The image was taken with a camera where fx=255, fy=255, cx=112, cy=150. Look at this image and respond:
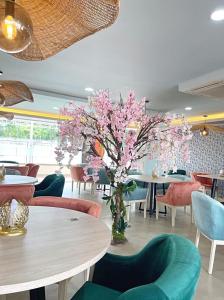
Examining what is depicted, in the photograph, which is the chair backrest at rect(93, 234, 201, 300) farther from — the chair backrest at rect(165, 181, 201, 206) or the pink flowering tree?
the chair backrest at rect(165, 181, 201, 206)

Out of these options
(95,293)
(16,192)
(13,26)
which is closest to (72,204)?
(16,192)

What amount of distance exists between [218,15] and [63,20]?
6.15ft

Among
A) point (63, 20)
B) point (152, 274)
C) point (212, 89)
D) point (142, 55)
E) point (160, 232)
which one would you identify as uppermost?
point (142, 55)

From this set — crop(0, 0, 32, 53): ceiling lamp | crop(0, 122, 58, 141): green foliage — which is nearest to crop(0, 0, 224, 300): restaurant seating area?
crop(0, 0, 32, 53): ceiling lamp

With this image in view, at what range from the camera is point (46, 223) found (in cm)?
167

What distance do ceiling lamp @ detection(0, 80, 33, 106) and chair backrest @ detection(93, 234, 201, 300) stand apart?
243cm

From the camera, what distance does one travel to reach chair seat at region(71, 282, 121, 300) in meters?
1.34

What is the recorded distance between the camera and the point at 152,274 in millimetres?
1316

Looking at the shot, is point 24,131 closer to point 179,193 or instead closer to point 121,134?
point 179,193

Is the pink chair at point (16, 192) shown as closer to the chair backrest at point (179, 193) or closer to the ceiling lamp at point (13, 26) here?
the ceiling lamp at point (13, 26)

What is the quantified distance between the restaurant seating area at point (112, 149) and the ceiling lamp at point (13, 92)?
0.09ft

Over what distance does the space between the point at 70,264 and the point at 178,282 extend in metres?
0.48

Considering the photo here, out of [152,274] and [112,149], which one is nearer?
[152,274]

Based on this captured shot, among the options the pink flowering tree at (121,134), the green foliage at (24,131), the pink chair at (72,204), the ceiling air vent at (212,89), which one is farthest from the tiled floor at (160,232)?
the green foliage at (24,131)
